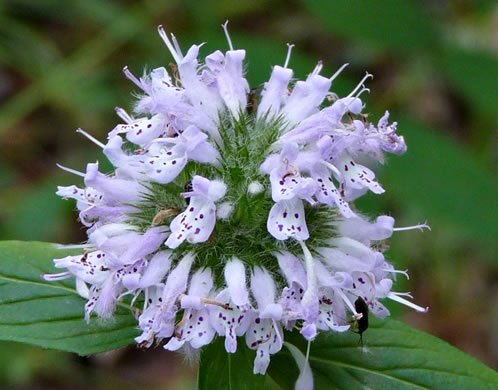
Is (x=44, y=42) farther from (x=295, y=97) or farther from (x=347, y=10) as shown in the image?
(x=295, y=97)

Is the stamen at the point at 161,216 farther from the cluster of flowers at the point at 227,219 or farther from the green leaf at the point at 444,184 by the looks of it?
the green leaf at the point at 444,184

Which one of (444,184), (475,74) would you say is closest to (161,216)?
(444,184)

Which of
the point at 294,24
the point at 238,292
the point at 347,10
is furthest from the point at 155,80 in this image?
the point at 294,24

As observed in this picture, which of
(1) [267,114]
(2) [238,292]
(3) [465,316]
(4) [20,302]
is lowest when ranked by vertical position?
(3) [465,316]

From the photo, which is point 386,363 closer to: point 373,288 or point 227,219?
point 373,288

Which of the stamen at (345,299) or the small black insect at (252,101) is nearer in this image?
the stamen at (345,299)

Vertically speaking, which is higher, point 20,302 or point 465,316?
point 20,302

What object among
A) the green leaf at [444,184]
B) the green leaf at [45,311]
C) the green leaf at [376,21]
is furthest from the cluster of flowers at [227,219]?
the green leaf at [376,21]
